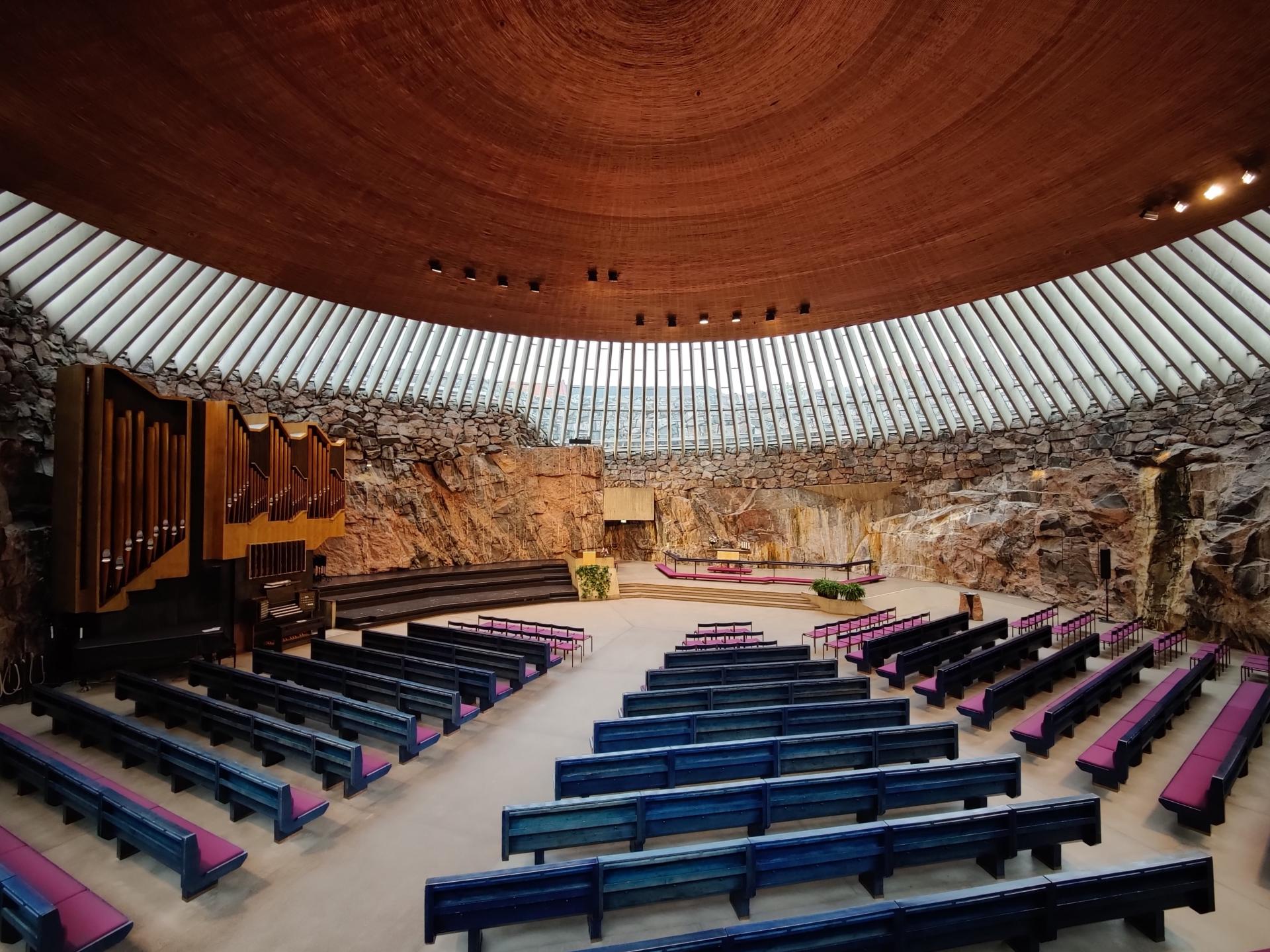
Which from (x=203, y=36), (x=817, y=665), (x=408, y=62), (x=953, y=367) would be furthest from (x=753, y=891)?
(x=953, y=367)

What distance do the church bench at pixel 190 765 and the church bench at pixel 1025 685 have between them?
264 inches

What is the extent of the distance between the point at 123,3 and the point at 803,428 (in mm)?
19182

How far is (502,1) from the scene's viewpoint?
4.22 meters

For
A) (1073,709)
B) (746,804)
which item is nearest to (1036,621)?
(1073,709)

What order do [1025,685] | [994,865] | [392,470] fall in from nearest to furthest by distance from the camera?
[994,865] → [1025,685] → [392,470]

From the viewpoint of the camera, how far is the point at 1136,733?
192 inches

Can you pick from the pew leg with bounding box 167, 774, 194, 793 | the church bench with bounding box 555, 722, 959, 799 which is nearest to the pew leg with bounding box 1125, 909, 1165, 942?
the church bench with bounding box 555, 722, 959, 799

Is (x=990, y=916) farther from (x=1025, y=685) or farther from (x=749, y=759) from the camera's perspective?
(x=1025, y=685)

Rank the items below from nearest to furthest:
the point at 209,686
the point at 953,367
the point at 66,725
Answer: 1. the point at 66,725
2. the point at 209,686
3. the point at 953,367

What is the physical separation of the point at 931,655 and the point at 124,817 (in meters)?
9.12

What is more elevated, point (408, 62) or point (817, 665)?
point (408, 62)

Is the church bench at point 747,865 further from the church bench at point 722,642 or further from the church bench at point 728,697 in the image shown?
the church bench at point 722,642

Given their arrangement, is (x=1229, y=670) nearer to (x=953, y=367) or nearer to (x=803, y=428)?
(x=953, y=367)

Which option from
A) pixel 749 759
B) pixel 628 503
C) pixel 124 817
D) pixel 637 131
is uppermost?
pixel 637 131
